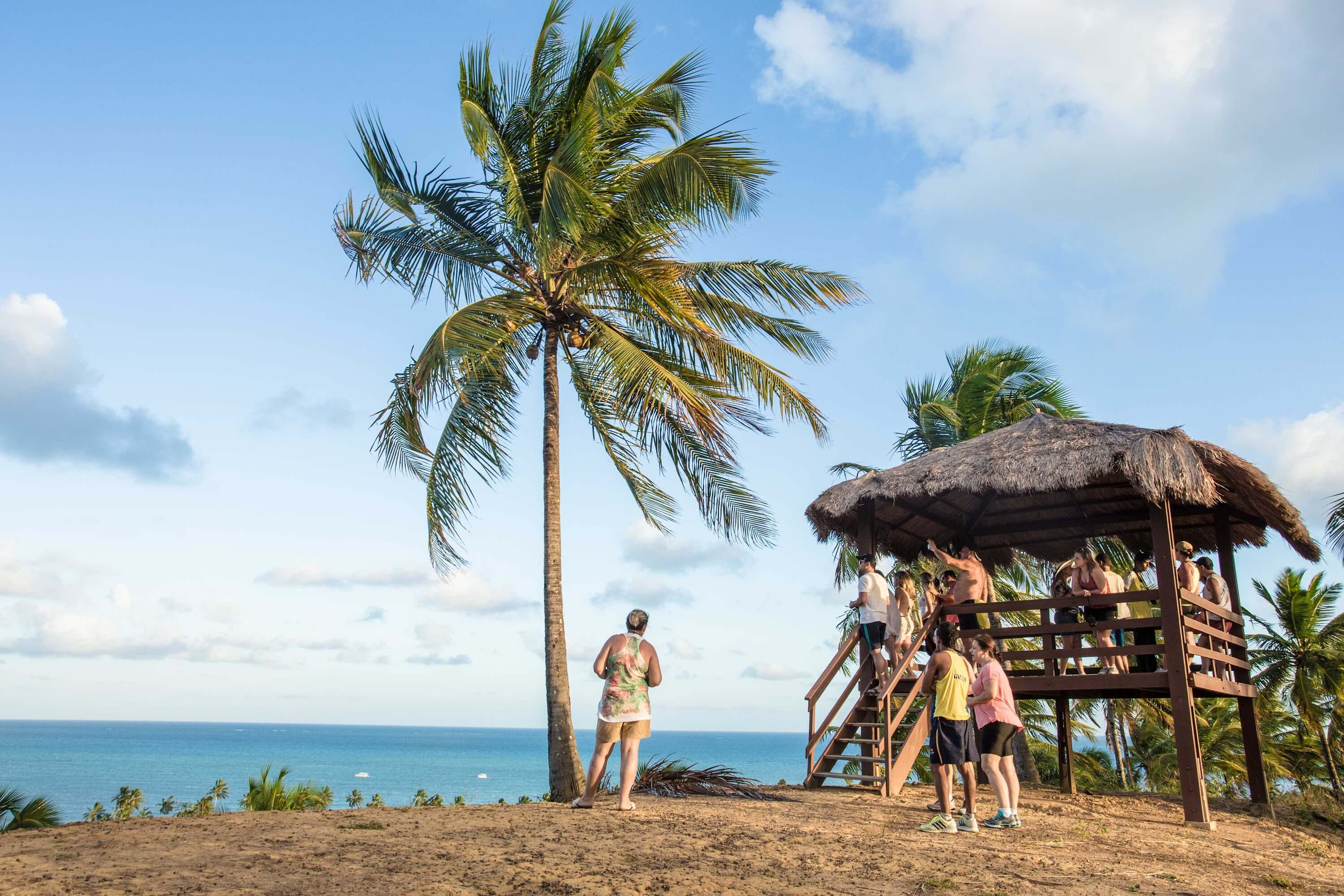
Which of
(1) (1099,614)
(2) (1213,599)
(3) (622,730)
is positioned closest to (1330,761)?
(2) (1213,599)

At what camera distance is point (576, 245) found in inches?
449

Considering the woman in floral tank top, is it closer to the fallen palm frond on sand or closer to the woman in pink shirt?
the fallen palm frond on sand

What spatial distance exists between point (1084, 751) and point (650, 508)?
62.6 ft

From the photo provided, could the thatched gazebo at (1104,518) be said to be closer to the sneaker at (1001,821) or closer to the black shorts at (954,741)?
the sneaker at (1001,821)

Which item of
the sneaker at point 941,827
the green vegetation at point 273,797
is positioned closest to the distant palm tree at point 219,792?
the green vegetation at point 273,797

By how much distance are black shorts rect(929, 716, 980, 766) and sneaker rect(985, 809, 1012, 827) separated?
642 mm

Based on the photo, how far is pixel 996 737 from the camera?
7934 millimetres

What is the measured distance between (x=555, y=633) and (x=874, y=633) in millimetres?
3531

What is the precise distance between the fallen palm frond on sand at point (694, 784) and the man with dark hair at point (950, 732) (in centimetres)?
206

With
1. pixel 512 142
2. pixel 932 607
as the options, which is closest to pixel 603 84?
pixel 512 142

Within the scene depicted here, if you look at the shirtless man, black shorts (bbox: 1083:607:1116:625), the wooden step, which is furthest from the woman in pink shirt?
black shorts (bbox: 1083:607:1116:625)

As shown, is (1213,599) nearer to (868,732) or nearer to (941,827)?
(868,732)

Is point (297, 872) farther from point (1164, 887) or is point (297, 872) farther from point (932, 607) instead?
point (932, 607)

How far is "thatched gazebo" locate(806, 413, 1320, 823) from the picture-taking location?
9.62 m
